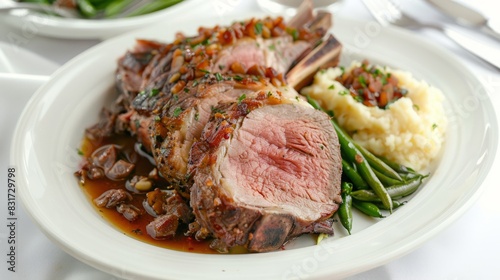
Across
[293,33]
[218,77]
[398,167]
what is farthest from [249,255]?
[293,33]

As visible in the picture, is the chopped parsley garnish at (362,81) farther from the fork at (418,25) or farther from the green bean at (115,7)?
the green bean at (115,7)

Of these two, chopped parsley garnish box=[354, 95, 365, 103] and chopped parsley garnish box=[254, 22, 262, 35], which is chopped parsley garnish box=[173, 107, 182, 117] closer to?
chopped parsley garnish box=[254, 22, 262, 35]

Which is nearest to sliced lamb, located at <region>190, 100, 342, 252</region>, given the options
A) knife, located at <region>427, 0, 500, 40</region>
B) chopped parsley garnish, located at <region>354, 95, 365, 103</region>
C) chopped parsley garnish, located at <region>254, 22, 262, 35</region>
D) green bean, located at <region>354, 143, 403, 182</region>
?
Result: green bean, located at <region>354, 143, 403, 182</region>

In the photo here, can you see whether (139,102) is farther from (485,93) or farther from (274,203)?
(485,93)

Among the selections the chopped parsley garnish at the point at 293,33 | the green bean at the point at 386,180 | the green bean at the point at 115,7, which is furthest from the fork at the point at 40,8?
the green bean at the point at 386,180

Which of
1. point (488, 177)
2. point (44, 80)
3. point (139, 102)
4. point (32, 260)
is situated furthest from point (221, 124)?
point (44, 80)

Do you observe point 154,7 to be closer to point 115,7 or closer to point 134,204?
point 115,7

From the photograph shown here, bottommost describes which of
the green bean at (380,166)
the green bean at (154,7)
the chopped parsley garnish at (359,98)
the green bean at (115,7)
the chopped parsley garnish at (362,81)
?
the green bean at (115,7)
